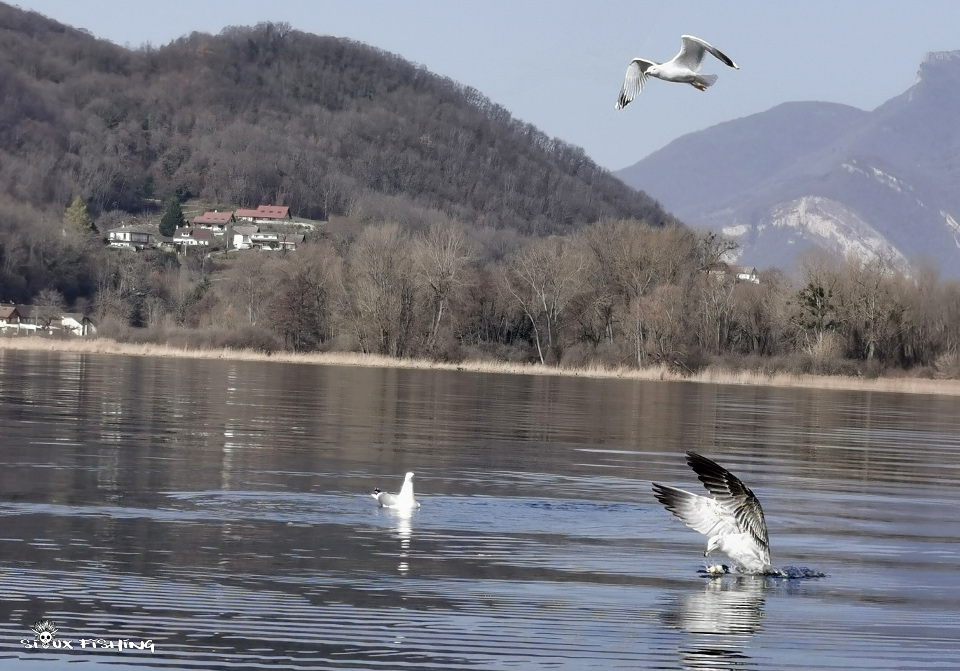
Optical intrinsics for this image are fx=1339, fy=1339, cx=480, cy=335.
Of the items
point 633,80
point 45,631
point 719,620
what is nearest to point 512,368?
point 633,80

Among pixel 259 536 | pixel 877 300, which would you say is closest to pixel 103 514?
pixel 259 536

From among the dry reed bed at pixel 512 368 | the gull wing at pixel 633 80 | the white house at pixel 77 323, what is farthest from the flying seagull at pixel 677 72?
the white house at pixel 77 323

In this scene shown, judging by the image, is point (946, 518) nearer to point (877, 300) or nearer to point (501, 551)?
point (501, 551)

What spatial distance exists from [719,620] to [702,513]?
2.15 m

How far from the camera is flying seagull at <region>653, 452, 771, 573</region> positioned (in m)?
15.4

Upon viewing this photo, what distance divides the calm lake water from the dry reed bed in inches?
2032

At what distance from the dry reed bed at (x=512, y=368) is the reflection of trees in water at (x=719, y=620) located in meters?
73.2

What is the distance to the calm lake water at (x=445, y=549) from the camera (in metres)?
12.0

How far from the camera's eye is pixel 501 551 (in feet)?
55.7

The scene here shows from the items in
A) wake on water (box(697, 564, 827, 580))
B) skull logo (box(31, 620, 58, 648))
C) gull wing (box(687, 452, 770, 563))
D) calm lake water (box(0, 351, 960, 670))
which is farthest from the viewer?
wake on water (box(697, 564, 827, 580))

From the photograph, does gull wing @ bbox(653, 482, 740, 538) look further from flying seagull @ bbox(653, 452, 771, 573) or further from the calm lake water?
the calm lake water

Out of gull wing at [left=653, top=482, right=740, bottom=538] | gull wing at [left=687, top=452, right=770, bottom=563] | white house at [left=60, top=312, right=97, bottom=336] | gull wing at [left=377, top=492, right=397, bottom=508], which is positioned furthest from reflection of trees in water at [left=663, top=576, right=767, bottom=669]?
white house at [left=60, top=312, right=97, bottom=336]

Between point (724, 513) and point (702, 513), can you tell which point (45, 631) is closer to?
point (702, 513)

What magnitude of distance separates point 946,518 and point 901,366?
81.7 metres
